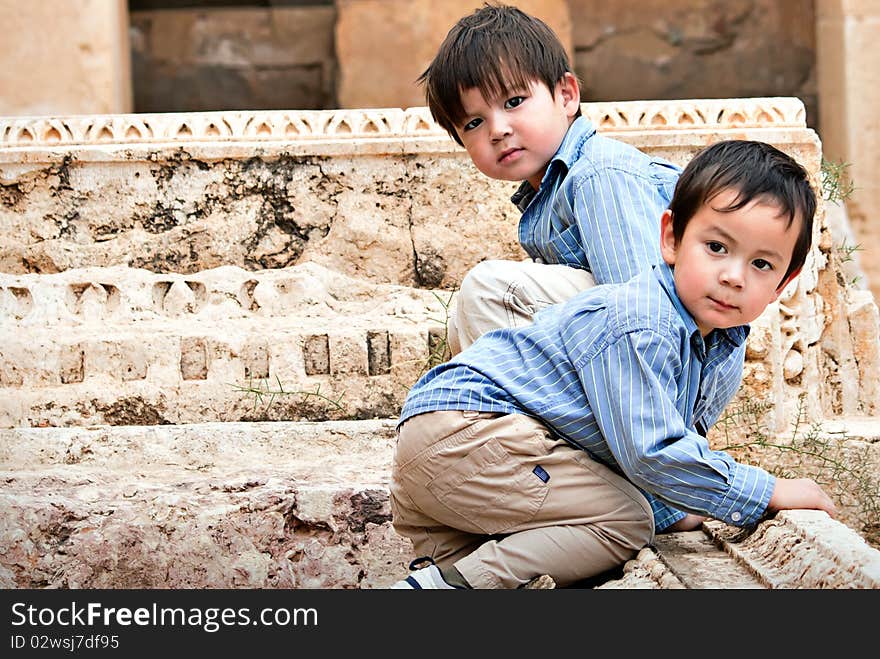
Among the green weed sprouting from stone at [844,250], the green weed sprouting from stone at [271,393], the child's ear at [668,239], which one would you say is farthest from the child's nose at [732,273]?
the green weed sprouting from stone at [844,250]

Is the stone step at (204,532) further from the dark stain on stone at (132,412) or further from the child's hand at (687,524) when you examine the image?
the dark stain on stone at (132,412)

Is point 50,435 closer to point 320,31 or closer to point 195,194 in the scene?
point 195,194

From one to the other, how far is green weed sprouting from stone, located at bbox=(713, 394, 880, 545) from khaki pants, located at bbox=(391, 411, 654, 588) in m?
0.96

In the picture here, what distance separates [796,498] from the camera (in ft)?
5.94

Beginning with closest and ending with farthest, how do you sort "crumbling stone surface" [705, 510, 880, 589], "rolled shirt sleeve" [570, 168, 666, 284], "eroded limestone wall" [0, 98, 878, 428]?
1. "crumbling stone surface" [705, 510, 880, 589]
2. "rolled shirt sleeve" [570, 168, 666, 284]
3. "eroded limestone wall" [0, 98, 878, 428]

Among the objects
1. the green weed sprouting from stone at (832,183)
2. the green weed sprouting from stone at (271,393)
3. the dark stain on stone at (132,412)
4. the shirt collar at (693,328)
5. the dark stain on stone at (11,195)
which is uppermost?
the shirt collar at (693,328)

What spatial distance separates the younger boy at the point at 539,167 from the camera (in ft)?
6.59

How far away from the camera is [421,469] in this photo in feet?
5.99

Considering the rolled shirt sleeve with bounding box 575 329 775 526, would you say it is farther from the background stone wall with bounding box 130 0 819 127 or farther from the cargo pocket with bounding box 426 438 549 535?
the background stone wall with bounding box 130 0 819 127

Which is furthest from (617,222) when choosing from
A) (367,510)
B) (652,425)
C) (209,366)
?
(209,366)

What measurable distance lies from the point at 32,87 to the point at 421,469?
12.2 ft

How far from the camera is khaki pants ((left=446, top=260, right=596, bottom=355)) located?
206 cm

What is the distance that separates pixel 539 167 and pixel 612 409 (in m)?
0.61

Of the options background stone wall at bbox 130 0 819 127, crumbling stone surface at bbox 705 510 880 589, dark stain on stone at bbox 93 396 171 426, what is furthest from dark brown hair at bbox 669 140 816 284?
background stone wall at bbox 130 0 819 127
